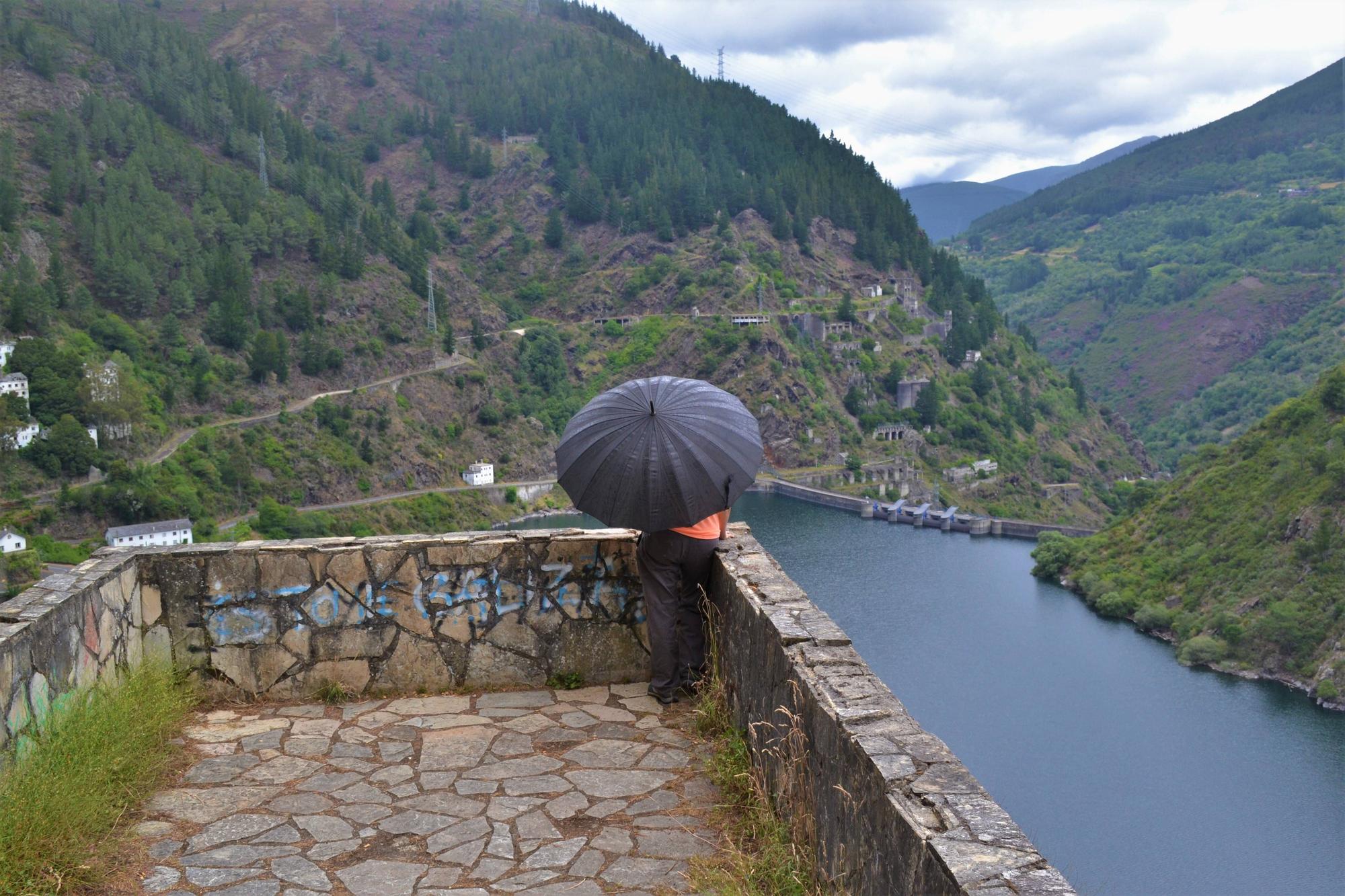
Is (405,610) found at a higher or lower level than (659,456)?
lower

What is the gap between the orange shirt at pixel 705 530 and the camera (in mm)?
4398

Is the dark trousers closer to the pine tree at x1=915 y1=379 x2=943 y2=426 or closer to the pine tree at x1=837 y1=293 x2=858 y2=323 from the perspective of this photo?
the pine tree at x1=915 y1=379 x2=943 y2=426

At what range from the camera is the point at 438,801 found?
3635 mm

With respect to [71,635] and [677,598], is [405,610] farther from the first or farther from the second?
[71,635]

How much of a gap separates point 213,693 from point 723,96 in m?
118

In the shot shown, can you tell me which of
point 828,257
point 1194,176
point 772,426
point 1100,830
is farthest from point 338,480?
point 1194,176

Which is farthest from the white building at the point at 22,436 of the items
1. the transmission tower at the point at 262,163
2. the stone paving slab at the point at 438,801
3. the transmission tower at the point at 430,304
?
the stone paving slab at the point at 438,801

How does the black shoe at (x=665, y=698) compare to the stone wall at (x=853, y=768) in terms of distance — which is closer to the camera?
the stone wall at (x=853, y=768)

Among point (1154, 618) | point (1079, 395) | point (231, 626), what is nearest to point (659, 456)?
point (231, 626)

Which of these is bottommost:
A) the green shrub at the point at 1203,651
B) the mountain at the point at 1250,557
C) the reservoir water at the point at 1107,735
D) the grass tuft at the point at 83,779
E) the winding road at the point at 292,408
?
the reservoir water at the point at 1107,735

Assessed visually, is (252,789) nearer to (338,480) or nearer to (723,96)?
(338,480)

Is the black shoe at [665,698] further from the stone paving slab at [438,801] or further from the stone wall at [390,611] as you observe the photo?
the stone wall at [390,611]

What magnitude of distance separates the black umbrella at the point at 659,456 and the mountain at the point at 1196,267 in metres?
89.1

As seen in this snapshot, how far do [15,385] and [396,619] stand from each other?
52695 mm
